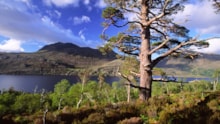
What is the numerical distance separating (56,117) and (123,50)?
6.58 metres

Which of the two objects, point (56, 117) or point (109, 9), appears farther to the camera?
point (109, 9)

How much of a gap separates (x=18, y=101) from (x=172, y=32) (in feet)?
216

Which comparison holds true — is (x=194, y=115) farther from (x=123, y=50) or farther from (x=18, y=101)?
(x=18, y=101)

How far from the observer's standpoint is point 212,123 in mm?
6438

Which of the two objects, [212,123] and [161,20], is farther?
[161,20]

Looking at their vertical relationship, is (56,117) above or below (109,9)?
below

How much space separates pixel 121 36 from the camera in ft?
44.0

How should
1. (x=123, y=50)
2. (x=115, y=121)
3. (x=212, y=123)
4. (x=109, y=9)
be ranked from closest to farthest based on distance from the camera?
(x=212, y=123)
(x=115, y=121)
(x=109, y=9)
(x=123, y=50)

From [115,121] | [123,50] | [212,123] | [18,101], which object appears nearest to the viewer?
[212,123]

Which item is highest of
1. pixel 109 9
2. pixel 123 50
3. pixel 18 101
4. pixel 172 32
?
pixel 109 9

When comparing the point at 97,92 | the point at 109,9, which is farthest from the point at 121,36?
the point at 97,92

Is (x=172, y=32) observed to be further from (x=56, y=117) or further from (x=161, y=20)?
(x=56, y=117)

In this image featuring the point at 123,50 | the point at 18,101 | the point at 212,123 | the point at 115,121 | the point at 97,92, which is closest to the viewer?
the point at 212,123

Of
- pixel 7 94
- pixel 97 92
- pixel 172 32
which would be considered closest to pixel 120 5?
pixel 172 32
